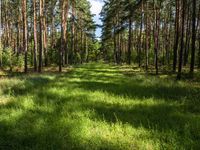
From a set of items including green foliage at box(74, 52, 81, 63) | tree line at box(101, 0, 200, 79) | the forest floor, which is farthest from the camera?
green foliage at box(74, 52, 81, 63)

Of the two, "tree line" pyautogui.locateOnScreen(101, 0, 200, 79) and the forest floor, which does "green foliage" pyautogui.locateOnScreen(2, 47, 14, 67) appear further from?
the forest floor

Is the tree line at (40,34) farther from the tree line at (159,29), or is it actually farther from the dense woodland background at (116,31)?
the tree line at (159,29)

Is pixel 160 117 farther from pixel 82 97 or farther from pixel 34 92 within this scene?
pixel 34 92

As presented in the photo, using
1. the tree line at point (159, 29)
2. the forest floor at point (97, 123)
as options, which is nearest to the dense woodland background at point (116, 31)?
the tree line at point (159, 29)

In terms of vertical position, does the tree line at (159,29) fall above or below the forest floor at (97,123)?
above

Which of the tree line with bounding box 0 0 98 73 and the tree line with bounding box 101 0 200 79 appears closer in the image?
the tree line with bounding box 101 0 200 79

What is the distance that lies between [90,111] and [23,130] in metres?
2.14

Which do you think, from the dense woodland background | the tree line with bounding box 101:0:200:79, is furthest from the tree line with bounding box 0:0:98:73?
the tree line with bounding box 101:0:200:79

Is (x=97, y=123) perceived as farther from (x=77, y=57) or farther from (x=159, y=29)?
(x=77, y=57)

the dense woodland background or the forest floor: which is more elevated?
the dense woodland background

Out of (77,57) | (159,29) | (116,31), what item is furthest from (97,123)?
(77,57)

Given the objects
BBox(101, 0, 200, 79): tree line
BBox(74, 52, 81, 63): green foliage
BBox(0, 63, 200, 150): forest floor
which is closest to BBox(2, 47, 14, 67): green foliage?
BBox(101, 0, 200, 79): tree line

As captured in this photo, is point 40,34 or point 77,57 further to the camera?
point 77,57

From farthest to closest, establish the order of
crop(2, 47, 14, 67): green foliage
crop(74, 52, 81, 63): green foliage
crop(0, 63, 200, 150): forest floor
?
crop(74, 52, 81, 63): green foliage, crop(2, 47, 14, 67): green foliage, crop(0, 63, 200, 150): forest floor
